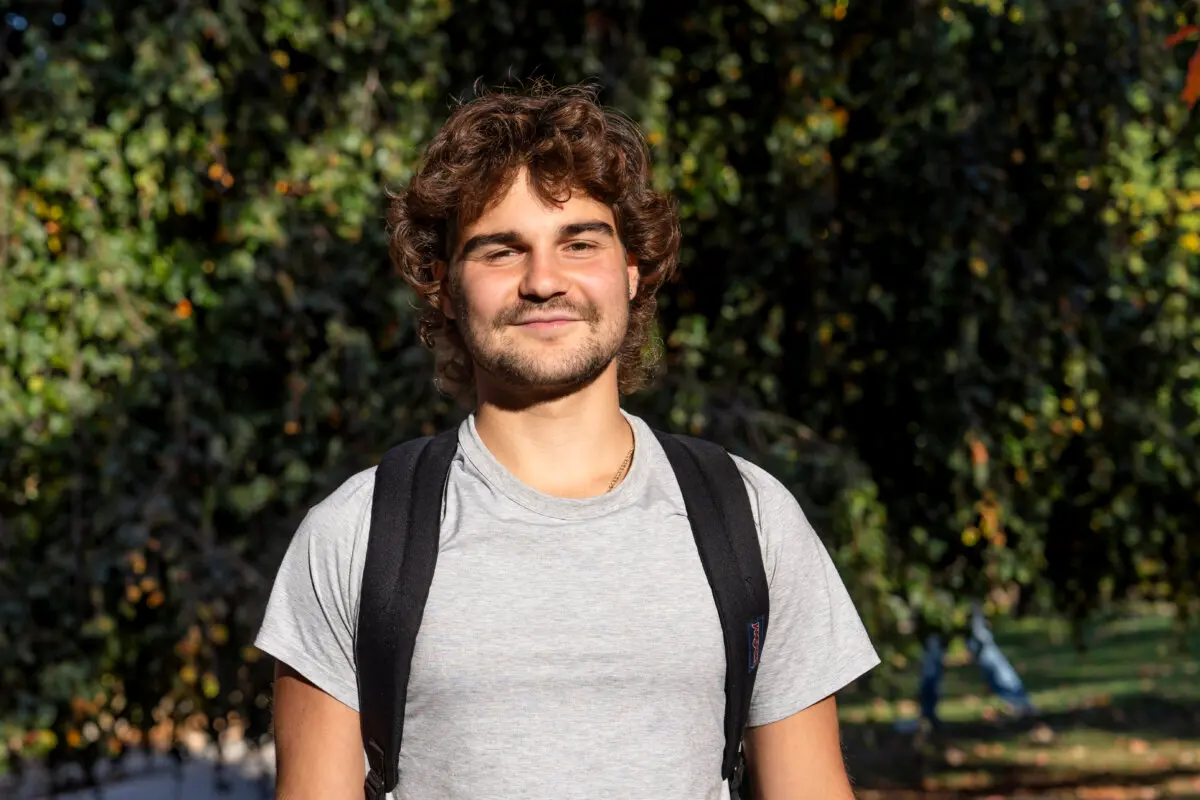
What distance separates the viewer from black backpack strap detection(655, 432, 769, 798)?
175 centimetres

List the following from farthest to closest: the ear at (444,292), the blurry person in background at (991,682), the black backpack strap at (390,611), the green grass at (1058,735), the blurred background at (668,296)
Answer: the green grass at (1058,735) → the blurry person in background at (991,682) → the blurred background at (668,296) → the ear at (444,292) → the black backpack strap at (390,611)

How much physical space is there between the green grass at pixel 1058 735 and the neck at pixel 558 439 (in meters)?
3.23

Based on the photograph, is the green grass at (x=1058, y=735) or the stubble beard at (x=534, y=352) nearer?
the stubble beard at (x=534, y=352)

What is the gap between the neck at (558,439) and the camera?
6.12 ft

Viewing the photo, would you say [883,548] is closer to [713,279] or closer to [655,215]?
[713,279]

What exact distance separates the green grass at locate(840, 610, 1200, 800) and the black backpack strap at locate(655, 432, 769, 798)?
10.4ft

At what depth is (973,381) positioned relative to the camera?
4285 mm

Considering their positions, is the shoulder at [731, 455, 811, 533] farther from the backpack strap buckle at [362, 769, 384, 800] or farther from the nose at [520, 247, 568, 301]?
the backpack strap buckle at [362, 769, 384, 800]

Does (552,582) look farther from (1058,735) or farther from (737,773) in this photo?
(1058,735)

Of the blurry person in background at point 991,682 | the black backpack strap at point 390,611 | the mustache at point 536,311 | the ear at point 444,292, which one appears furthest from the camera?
the blurry person in background at point 991,682

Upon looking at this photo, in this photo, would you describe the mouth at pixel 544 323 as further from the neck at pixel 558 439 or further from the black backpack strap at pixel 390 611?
the black backpack strap at pixel 390 611

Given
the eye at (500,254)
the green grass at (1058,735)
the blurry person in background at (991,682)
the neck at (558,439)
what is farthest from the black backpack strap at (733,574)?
the blurry person in background at (991,682)

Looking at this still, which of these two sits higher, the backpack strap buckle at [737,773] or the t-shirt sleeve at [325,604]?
the t-shirt sleeve at [325,604]

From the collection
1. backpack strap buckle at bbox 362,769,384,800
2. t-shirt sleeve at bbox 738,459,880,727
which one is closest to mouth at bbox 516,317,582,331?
t-shirt sleeve at bbox 738,459,880,727
